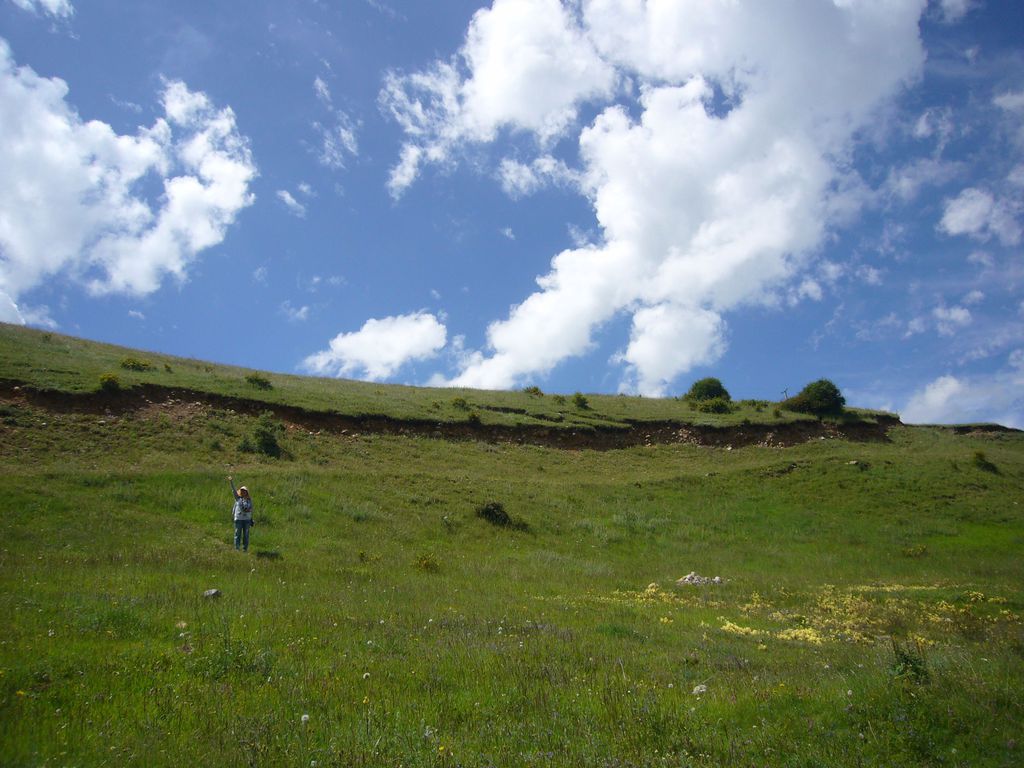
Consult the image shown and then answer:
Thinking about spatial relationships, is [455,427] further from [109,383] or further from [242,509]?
[242,509]

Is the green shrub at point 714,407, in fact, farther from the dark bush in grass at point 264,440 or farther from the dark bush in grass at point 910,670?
the dark bush in grass at point 910,670

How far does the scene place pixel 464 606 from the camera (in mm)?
13742

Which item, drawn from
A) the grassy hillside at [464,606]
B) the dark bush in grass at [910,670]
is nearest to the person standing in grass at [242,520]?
the grassy hillside at [464,606]

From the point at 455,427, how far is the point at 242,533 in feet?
85.7

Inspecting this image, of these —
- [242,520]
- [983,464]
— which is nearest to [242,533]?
[242,520]

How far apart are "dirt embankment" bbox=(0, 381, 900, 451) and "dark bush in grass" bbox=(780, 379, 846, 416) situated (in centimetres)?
248

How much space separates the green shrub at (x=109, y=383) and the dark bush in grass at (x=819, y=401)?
181 ft

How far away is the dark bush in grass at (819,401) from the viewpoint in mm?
57938

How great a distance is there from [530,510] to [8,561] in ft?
68.9

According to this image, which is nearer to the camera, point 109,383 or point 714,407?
point 109,383

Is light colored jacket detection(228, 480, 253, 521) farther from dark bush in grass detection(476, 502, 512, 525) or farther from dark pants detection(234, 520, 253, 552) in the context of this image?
dark bush in grass detection(476, 502, 512, 525)

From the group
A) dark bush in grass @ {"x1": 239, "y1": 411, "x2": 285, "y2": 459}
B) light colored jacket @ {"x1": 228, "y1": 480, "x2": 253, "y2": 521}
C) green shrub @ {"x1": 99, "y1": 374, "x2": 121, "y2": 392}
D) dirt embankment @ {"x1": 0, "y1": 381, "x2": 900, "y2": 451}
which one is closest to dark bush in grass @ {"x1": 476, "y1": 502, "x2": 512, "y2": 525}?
light colored jacket @ {"x1": 228, "y1": 480, "x2": 253, "y2": 521}

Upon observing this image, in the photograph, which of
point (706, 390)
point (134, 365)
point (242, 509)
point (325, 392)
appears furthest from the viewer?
point (706, 390)

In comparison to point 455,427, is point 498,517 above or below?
below
